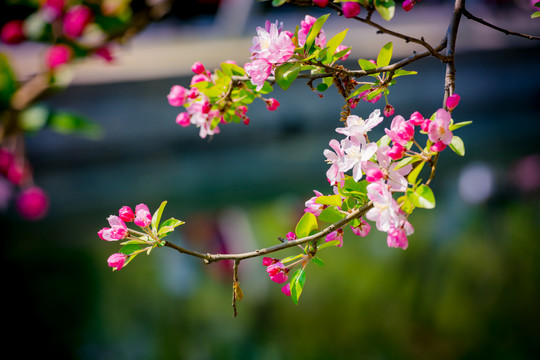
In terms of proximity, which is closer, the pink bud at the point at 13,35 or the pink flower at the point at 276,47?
the pink flower at the point at 276,47

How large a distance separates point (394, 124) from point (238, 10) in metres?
1.37

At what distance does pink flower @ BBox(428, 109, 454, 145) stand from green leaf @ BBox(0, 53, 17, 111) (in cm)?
109

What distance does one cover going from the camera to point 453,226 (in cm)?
235

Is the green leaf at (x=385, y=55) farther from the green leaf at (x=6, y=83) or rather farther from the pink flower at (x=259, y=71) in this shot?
the green leaf at (x=6, y=83)

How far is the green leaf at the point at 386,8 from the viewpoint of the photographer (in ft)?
1.65

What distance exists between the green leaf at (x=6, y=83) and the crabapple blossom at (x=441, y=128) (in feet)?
3.58

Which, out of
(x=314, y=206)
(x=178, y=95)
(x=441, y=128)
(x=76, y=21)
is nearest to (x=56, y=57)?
(x=76, y=21)

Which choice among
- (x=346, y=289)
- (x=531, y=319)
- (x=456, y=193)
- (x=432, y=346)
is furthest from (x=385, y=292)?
(x=531, y=319)

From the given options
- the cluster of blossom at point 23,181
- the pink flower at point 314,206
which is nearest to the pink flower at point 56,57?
the cluster of blossom at point 23,181

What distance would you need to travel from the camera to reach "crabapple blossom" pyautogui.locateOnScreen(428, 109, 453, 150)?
47 cm

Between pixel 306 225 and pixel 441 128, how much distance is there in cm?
19

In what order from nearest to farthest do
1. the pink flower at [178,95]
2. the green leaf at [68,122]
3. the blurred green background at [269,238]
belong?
the pink flower at [178,95], the green leaf at [68,122], the blurred green background at [269,238]

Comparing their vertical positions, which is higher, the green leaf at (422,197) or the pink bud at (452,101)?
the pink bud at (452,101)

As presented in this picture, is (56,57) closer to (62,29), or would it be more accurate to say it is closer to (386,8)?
(62,29)
